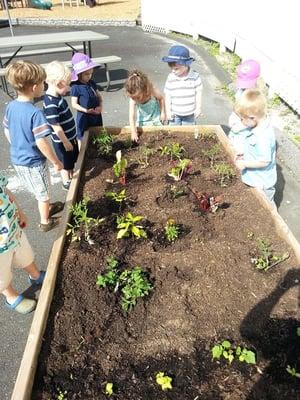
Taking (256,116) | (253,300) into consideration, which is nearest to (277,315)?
(253,300)

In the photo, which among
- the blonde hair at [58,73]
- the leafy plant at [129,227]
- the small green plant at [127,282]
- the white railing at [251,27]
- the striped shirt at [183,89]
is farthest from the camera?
the white railing at [251,27]

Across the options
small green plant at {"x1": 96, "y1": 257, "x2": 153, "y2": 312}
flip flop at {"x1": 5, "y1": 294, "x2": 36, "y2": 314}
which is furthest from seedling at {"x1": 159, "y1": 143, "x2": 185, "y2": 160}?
flip flop at {"x1": 5, "y1": 294, "x2": 36, "y2": 314}

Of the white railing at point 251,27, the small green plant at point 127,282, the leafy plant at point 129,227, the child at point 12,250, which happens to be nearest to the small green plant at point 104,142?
the leafy plant at point 129,227

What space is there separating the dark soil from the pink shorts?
0.38 meters

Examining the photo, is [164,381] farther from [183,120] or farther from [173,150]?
[183,120]

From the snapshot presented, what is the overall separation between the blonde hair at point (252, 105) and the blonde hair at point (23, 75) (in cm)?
187

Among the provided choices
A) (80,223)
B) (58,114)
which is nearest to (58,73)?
(58,114)

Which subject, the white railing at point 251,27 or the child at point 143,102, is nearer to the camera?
the child at point 143,102

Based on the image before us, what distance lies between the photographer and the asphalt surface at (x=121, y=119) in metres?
2.95

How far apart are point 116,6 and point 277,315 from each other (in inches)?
757

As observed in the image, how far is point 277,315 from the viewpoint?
2.36 m

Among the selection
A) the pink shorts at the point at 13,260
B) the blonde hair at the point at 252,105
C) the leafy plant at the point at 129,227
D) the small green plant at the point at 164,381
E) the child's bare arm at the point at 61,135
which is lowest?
the pink shorts at the point at 13,260

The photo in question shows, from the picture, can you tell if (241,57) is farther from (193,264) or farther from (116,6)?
(116,6)

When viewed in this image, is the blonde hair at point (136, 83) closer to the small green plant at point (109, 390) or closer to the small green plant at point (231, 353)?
the small green plant at point (231, 353)
